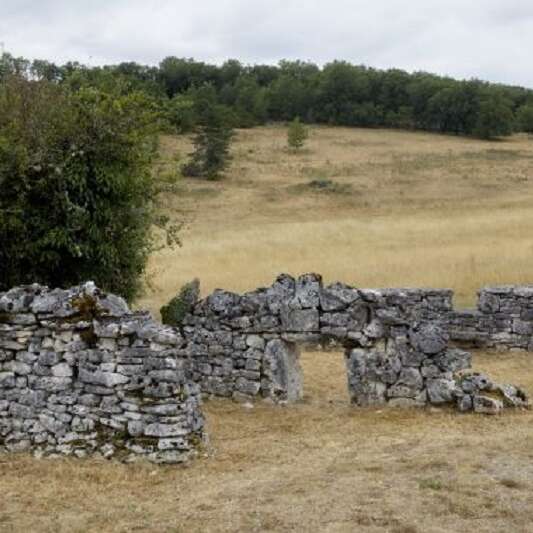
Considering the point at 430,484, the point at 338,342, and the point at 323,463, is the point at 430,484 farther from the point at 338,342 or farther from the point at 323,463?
the point at 338,342

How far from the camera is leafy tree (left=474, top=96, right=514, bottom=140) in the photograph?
82750 millimetres

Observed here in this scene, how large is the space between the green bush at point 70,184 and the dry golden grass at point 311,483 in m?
5.09

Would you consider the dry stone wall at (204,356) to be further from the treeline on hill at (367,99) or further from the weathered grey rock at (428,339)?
the treeline on hill at (367,99)

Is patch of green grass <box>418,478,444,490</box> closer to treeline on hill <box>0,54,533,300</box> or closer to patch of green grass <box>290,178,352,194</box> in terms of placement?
treeline on hill <box>0,54,533,300</box>

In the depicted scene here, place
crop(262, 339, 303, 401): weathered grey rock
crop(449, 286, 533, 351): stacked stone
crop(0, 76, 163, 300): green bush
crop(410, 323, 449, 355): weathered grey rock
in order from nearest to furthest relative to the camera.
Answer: crop(410, 323, 449, 355): weathered grey rock < crop(262, 339, 303, 401): weathered grey rock < crop(0, 76, 163, 300): green bush < crop(449, 286, 533, 351): stacked stone

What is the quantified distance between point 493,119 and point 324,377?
69.8m

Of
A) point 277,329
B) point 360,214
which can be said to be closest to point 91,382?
point 277,329

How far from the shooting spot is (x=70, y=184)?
55.0 feet

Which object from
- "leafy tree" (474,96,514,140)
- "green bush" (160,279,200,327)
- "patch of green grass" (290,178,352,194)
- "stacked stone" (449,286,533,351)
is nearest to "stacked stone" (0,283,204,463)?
"green bush" (160,279,200,327)

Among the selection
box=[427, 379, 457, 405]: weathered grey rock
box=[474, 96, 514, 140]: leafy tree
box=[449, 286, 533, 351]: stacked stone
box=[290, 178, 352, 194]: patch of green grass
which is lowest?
box=[427, 379, 457, 405]: weathered grey rock

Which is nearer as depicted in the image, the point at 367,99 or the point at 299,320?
the point at 299,320

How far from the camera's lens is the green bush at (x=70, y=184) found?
54.0 feet

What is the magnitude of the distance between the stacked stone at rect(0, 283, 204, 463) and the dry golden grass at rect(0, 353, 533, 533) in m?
0.34

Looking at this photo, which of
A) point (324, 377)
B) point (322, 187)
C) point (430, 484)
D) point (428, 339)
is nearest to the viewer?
point (430, 484)
